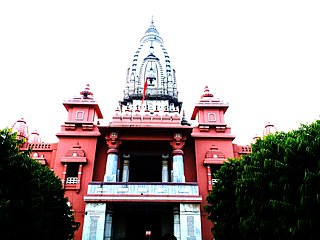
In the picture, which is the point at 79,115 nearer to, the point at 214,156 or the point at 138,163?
the point at 138,163

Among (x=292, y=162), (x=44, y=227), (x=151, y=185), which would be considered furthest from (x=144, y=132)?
(x=292, y=162)

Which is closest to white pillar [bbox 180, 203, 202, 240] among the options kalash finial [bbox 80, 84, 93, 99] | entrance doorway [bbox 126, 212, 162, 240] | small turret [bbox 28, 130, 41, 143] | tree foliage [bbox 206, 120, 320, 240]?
tree foliage [bbox 206, 120, 320, 240]

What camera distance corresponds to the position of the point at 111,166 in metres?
16.3

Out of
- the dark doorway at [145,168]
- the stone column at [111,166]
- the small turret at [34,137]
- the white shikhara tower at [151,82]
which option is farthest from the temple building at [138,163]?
the white shikhara tower at [151,82]

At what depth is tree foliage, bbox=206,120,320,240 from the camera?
755 centimetres

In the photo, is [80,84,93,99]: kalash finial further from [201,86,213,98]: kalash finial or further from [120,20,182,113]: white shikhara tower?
[201,86,213,98]: kalash finial

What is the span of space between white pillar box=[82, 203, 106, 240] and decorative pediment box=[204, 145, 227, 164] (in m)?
6.34

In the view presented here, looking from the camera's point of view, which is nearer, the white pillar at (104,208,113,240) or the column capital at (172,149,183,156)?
the white pillar at (104,208,113,240)

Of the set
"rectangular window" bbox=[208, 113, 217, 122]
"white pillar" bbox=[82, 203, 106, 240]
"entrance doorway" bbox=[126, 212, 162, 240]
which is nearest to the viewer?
"white pillar" bbox=[82, 203, 106, 240]

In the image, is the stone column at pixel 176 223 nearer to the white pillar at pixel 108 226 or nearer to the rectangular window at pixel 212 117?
the white pillar at pixel 108 226

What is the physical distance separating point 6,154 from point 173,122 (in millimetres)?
9614

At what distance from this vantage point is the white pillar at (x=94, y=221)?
13.7 m

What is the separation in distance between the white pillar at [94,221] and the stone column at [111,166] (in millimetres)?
1771

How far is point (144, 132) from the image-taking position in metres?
17.1
